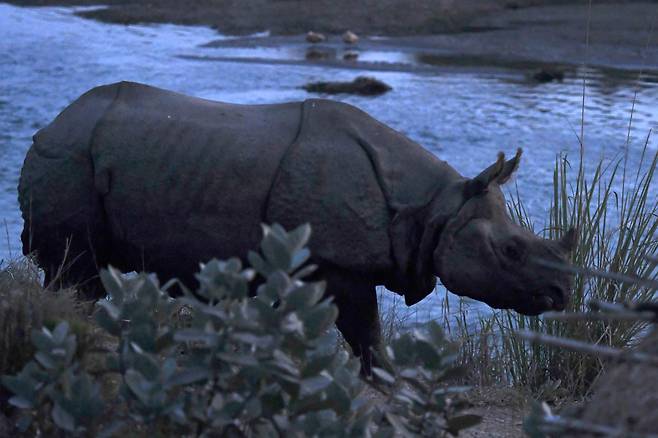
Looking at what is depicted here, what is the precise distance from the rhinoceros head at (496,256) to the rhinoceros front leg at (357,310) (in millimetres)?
305

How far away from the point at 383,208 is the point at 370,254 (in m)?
0.18

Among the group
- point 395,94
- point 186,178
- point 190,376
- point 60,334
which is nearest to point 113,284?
point 60,334

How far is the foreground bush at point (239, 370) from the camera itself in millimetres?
3117

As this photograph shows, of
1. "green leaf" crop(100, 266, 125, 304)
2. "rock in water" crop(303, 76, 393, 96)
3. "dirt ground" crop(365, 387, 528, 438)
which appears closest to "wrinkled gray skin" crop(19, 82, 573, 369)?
"dirt ground" crop(365, 387, 528, 438)

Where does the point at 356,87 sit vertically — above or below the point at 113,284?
below

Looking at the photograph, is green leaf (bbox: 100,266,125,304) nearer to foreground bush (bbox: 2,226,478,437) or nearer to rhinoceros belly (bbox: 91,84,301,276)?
foreground bush (bbox: 2,226,478,437)

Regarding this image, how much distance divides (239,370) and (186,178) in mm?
1906

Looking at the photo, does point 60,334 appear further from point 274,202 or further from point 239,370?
point 274,202

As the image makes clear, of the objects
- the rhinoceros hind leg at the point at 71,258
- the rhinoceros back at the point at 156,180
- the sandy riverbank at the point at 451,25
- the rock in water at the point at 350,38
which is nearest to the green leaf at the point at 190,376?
the rhinoceros back at the point at 156,180

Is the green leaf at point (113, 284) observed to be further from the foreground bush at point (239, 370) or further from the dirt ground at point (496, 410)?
the dirt ground at point (496, 410)

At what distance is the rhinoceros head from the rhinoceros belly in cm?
74

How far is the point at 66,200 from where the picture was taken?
203 inches

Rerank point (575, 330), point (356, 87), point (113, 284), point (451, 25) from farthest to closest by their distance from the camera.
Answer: point (451, 25)
point (356, 87)
point (575, 330)
point (113, 284)

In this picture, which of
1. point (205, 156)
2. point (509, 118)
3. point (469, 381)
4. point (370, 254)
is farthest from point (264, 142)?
point (509, 118)
